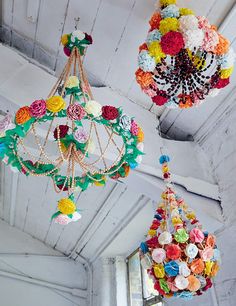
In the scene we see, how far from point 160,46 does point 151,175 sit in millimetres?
880

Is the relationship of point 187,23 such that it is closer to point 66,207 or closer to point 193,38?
point 193,38

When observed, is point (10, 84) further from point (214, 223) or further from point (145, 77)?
point (214, 223)

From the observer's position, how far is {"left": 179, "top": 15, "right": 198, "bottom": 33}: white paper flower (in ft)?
3.95

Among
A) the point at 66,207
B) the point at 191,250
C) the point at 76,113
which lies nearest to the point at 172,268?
the point at 191,250

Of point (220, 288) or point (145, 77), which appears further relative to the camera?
point (220, 288)

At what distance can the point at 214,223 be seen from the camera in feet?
6.06

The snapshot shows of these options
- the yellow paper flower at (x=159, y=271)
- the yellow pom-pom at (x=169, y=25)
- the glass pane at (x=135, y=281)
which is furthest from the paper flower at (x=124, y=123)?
the glass pane at (x=135, y=281)

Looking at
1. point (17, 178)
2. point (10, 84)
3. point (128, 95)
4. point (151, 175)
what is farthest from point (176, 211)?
point (17, 178)

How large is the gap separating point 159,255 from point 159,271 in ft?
0.21

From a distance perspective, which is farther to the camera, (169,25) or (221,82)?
(221,82)

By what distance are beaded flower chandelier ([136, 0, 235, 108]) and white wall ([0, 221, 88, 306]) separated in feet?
12.3

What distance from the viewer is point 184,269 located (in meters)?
1.27

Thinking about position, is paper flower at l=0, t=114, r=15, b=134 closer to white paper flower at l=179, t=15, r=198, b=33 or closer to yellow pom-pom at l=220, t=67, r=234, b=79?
white paper flower at l=179, t=15, r=198, b=33

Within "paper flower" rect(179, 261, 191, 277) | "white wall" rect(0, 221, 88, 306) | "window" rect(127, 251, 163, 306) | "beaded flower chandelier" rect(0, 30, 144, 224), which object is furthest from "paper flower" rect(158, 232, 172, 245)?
"white wall" rect(0, 221, 88, 306)
